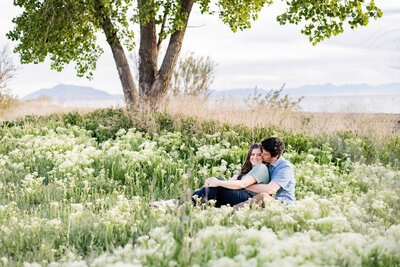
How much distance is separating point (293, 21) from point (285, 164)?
24.7 ft

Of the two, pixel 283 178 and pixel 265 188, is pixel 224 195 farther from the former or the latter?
pixel 283 178

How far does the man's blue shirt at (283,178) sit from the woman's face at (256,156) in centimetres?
24

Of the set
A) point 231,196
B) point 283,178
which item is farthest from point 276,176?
point 231,196

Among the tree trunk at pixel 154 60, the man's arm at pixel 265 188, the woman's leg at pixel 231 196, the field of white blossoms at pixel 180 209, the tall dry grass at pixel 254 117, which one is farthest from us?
the tree trunk at pixel 154 60

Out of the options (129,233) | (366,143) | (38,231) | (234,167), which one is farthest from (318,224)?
(366,143)

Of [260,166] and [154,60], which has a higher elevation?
[154,60]

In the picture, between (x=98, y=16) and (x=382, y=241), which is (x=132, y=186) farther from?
(x=98, y=16)

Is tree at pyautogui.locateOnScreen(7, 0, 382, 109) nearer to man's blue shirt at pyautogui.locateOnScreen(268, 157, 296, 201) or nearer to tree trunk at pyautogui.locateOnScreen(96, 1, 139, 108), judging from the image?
tree trunk at pyautogui.locateOnScreen(96, 1, 139, 108)

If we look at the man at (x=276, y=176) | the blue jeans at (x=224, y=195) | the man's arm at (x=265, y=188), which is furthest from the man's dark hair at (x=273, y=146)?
the blue jeans at (x=224, y=195)

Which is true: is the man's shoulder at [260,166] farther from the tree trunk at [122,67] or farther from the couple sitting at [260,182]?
the tree trunk at [122,67]

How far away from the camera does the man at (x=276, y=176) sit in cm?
582

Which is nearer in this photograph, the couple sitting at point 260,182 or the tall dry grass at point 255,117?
the couple sitting at point 260,182

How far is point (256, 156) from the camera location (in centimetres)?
617

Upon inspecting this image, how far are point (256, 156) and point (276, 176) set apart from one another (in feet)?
1.44
